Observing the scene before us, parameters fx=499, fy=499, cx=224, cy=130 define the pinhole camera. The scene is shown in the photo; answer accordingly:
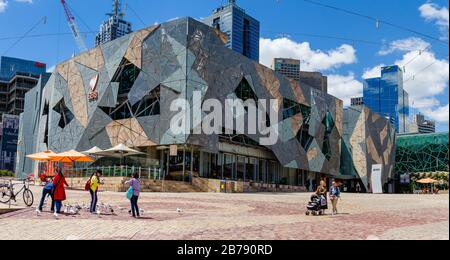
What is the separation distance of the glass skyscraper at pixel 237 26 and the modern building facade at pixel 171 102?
9.82ft

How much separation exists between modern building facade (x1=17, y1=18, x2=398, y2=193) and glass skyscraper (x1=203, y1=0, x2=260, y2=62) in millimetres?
2992

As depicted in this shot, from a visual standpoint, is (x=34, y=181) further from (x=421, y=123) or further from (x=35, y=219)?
(x=421, y=123)

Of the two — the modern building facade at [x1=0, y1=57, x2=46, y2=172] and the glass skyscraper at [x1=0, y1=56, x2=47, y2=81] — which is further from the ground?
the glass skyscraper at [x1=0, y1=56, x2=47, y2=81]

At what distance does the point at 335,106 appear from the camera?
6275 cm

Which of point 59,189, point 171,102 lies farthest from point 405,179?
point 59,189

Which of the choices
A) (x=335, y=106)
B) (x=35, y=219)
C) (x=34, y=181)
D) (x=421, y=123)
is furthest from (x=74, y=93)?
(x=421, y=123)

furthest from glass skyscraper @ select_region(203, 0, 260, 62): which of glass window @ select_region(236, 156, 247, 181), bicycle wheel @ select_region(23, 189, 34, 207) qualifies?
bicycle wheel @ select_region(23, 189, 34, 207)

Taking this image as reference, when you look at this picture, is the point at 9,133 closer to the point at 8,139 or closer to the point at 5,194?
the point at 8,139

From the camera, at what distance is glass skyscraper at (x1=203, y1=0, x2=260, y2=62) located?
141ft

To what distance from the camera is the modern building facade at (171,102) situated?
3847 centimetres

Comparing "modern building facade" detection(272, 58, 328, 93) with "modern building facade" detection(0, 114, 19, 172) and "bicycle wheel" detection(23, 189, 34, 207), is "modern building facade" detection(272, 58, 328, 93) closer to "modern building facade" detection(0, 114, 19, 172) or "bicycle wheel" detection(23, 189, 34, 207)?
"modern building facade" detection(0, 114, 19, 172)

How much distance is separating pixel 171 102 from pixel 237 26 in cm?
1906

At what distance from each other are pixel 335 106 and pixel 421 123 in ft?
161

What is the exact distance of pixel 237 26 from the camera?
177 feet
